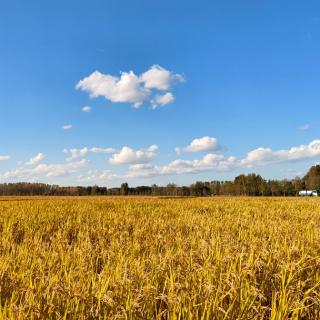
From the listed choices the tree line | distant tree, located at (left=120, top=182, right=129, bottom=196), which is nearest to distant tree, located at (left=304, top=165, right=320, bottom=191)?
the tree line

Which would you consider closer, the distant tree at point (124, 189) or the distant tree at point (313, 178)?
the distant tree at point (313, 178)

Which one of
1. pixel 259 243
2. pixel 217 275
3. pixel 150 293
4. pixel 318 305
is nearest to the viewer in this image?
pixel 150 293

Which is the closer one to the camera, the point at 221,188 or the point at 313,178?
the point at 313,178

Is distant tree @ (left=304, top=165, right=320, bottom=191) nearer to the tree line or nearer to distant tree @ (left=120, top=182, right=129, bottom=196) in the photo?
the tree line

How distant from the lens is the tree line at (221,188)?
381ft

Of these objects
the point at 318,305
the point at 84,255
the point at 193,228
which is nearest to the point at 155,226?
the point at 193,228

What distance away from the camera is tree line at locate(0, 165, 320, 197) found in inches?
4567

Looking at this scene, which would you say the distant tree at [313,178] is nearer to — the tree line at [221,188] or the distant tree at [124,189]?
the tree line at [221,188]

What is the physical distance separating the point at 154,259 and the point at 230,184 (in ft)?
435

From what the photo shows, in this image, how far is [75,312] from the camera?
262 centimetres

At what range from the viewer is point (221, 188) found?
140 m

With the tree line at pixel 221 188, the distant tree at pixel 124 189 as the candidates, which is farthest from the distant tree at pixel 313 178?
the distant tree at pixel 124 189

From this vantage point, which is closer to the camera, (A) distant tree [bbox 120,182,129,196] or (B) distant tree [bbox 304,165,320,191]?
(B) distant tree [bbox 304,165,320,191]

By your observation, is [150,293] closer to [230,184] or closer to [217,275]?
[217,275]
